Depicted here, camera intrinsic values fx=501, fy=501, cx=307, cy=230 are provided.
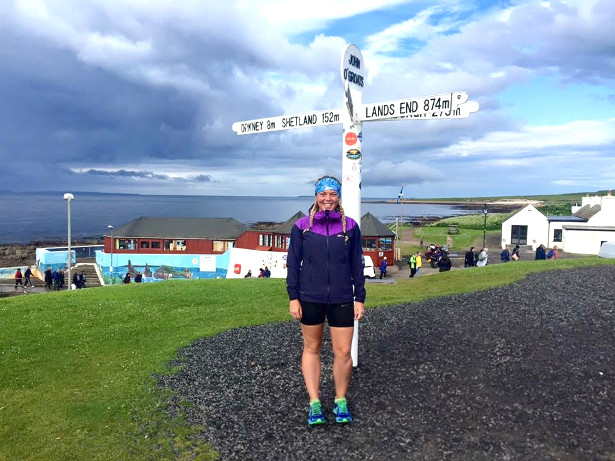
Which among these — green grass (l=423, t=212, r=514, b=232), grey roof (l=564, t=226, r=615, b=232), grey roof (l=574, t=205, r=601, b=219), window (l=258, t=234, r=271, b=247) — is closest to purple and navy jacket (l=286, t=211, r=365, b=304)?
window (l=258, t=234, r=271, b=247)

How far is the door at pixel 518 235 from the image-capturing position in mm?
54375

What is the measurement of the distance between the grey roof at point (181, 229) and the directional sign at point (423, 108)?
154 feet

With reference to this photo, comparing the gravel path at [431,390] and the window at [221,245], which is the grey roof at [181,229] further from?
the gravel path at [431,390]

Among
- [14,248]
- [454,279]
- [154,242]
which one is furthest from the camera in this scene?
[14,248]

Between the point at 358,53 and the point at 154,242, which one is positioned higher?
the point at 358,53

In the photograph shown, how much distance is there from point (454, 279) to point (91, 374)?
16416 millimetres

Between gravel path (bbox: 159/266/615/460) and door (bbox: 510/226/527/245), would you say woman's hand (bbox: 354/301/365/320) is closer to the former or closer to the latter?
gravel path (bbox: 159/266/615/460)

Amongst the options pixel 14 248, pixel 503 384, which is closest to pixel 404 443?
pixel 503 384

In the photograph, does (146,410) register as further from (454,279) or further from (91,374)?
(454,279)

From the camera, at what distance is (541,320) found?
1073 cm

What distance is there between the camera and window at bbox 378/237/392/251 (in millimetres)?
43500

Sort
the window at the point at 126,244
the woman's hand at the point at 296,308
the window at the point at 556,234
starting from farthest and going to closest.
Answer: the window at the point at 126,244 → the window at the point at 556,234 → the woman's hand at the point at 296,308

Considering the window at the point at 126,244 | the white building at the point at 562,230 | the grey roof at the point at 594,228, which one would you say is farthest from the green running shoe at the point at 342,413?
the window at the point at 126,244

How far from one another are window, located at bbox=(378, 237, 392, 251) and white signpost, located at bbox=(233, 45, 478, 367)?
35489 mm
